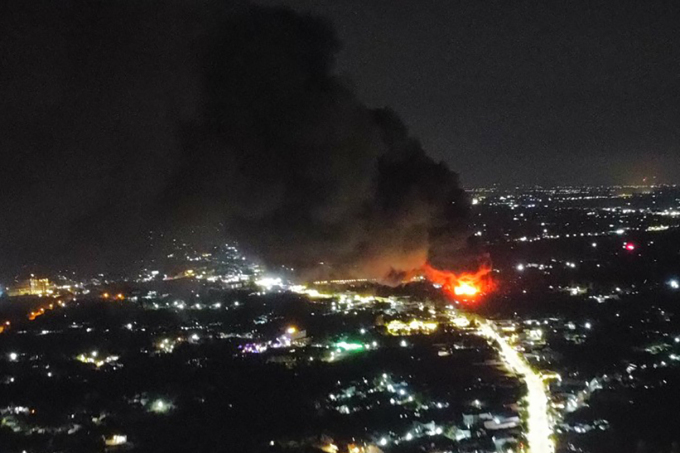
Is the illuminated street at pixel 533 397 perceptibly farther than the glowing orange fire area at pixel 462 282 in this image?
No

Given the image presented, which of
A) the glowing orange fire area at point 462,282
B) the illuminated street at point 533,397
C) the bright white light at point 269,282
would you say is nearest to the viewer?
the illuminated street at point 533,397

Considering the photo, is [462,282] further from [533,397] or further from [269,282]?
[533,397]

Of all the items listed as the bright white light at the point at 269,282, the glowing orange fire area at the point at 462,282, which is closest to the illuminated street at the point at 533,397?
the glowing orange fire area at the point at 462,282

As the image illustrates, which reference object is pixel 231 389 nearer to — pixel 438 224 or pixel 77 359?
pixel 77 359

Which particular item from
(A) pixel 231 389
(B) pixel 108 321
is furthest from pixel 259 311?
(A) pixel 231 389

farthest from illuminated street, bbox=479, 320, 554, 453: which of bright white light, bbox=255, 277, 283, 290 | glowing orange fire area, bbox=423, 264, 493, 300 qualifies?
bright white light, bbox=255, 277, 283, 290

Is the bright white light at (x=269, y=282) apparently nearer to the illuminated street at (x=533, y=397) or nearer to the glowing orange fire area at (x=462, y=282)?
the glowing orange fire area at (x=462, y=282)

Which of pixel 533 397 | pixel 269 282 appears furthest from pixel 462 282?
pixel 533 397

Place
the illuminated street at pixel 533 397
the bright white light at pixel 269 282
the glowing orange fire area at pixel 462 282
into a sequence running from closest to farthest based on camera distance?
the illuminated street at pixel 533 397
the glowing orange fire area at pixel 462 282
the bright white light at pixel 269 282
